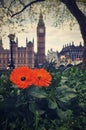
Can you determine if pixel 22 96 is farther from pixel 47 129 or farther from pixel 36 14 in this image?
pixel 36 14

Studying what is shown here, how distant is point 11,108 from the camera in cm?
266

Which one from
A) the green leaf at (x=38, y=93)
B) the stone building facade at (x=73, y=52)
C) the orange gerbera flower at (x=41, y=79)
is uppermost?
the orange gerbera flower at (x=41, y=79)

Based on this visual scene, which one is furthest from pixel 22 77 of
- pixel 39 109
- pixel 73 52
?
pixel 73 52

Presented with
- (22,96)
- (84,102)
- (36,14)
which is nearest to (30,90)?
(22,96)

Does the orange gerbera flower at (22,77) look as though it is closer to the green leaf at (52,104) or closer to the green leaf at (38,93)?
the green leaf at (38,93)

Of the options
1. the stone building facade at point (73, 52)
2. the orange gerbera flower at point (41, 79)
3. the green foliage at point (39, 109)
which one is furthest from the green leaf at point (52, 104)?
the stone building facade at point (73, 52)

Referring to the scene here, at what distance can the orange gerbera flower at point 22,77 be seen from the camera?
2.51 metres

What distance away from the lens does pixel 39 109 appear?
269cm

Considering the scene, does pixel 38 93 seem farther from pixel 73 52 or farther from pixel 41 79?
pixel 73 52

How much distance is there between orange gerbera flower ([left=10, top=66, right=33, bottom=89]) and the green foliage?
17 cm

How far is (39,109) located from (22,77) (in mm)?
324

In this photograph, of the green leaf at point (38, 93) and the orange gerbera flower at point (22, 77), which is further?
the green leaf at point (38, 93)

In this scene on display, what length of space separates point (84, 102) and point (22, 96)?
662 mm

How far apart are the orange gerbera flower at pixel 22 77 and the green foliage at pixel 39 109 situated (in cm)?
17
